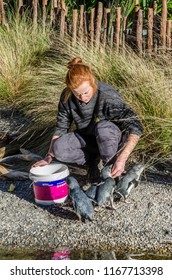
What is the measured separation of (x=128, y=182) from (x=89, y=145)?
0.61m

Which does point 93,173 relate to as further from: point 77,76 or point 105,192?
point 77,76

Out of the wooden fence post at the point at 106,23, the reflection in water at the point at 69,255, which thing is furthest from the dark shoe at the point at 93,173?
the wooden fence post at the point at 106,23

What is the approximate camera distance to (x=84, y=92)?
522cm

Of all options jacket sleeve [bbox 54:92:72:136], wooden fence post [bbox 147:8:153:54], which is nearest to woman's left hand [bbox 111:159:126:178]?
jacket sleeve [bbox 54:92:72:136]

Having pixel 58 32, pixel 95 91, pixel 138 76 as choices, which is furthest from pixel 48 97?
pixel 58 32

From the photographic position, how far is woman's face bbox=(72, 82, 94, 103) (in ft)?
17.1

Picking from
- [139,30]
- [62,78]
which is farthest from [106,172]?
[139,30]

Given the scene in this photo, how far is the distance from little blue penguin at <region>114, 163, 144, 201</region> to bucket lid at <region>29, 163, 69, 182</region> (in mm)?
404

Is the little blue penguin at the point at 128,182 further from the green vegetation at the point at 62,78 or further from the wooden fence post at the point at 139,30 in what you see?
the wooden fence post at the point at 139,30

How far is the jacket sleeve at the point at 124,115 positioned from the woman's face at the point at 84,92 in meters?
0.22

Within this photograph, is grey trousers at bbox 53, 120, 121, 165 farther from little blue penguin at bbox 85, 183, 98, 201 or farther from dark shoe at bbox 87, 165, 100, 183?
little blue penguin at bbox 85, 183, 98, 201

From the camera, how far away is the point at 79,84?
5.19 metres
